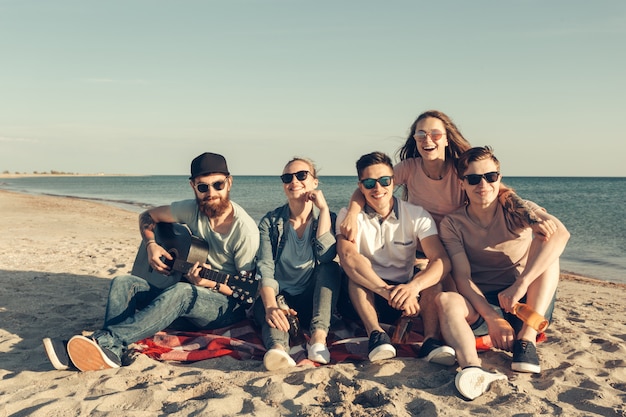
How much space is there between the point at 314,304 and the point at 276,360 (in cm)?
68

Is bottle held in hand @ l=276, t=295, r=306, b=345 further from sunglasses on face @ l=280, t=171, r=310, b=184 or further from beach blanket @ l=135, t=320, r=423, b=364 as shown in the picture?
sunglasses on face @ l=280, t=171, r=310, b=184

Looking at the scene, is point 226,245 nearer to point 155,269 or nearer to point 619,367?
point 155,269

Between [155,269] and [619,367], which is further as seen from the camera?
[155,269]

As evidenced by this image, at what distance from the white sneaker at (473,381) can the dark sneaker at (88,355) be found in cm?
250

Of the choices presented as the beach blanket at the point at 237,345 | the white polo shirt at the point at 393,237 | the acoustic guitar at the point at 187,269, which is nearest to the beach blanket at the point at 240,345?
the beach blanket at the point at 237,345

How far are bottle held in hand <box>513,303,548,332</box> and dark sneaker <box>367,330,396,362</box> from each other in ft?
3.27

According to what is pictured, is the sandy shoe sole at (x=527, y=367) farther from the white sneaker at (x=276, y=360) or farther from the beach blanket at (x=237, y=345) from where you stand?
the white sneaker at (x=276, y=360)

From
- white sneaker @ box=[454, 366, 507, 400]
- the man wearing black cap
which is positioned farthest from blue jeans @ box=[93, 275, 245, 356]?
white sneaker @ box=[454, 366, 507, 400]

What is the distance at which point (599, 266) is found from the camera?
12.1 meters

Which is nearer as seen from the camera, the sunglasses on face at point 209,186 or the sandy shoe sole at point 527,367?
the sandy shoe sole at point 527,367

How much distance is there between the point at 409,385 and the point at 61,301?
4225 mm

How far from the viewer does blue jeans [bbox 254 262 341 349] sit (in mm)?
4297

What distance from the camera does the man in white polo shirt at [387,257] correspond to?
4.34 meters

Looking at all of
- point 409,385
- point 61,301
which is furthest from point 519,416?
point 61,301
